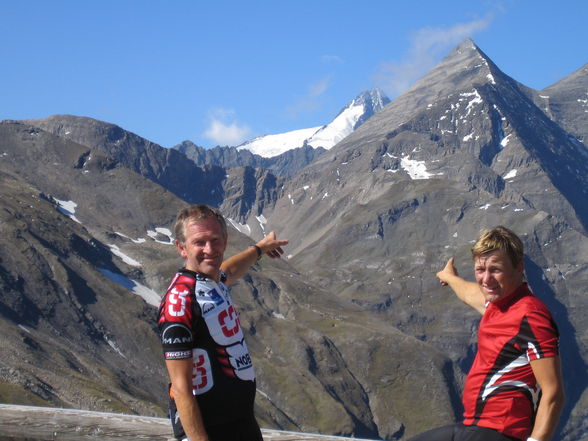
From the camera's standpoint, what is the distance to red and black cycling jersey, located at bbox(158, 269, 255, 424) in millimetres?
6211

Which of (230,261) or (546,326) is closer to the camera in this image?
(546,326)

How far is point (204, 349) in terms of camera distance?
6.33 metres

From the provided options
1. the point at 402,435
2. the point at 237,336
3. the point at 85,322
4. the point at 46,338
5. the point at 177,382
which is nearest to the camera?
the point at 177,382

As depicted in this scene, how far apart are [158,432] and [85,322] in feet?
487

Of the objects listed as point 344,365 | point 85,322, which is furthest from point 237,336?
point 344,365

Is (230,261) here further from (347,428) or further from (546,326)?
(347,428)

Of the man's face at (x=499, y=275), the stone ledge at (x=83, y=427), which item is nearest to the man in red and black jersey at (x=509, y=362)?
the man's face at (x=499, y=275)

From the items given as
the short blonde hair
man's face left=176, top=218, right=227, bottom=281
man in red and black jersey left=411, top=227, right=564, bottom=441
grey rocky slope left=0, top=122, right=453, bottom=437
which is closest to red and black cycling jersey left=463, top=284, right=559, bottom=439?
man in red and black jersey left=411, top=227, right=564, bottom=441

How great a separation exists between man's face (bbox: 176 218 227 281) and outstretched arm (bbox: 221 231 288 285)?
878mm

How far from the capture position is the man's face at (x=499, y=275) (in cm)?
688

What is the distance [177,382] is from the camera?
604cm

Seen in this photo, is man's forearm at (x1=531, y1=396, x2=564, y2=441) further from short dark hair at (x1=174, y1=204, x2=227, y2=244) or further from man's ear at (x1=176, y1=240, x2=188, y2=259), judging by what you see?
man's ear at (x1=176, y1=240, x2=188, y2=259)

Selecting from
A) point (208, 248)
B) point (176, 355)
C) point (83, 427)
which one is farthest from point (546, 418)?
point (83, 427)

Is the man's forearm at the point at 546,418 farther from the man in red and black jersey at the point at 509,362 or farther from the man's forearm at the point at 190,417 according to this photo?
the man's forearm at the point at 190,417
